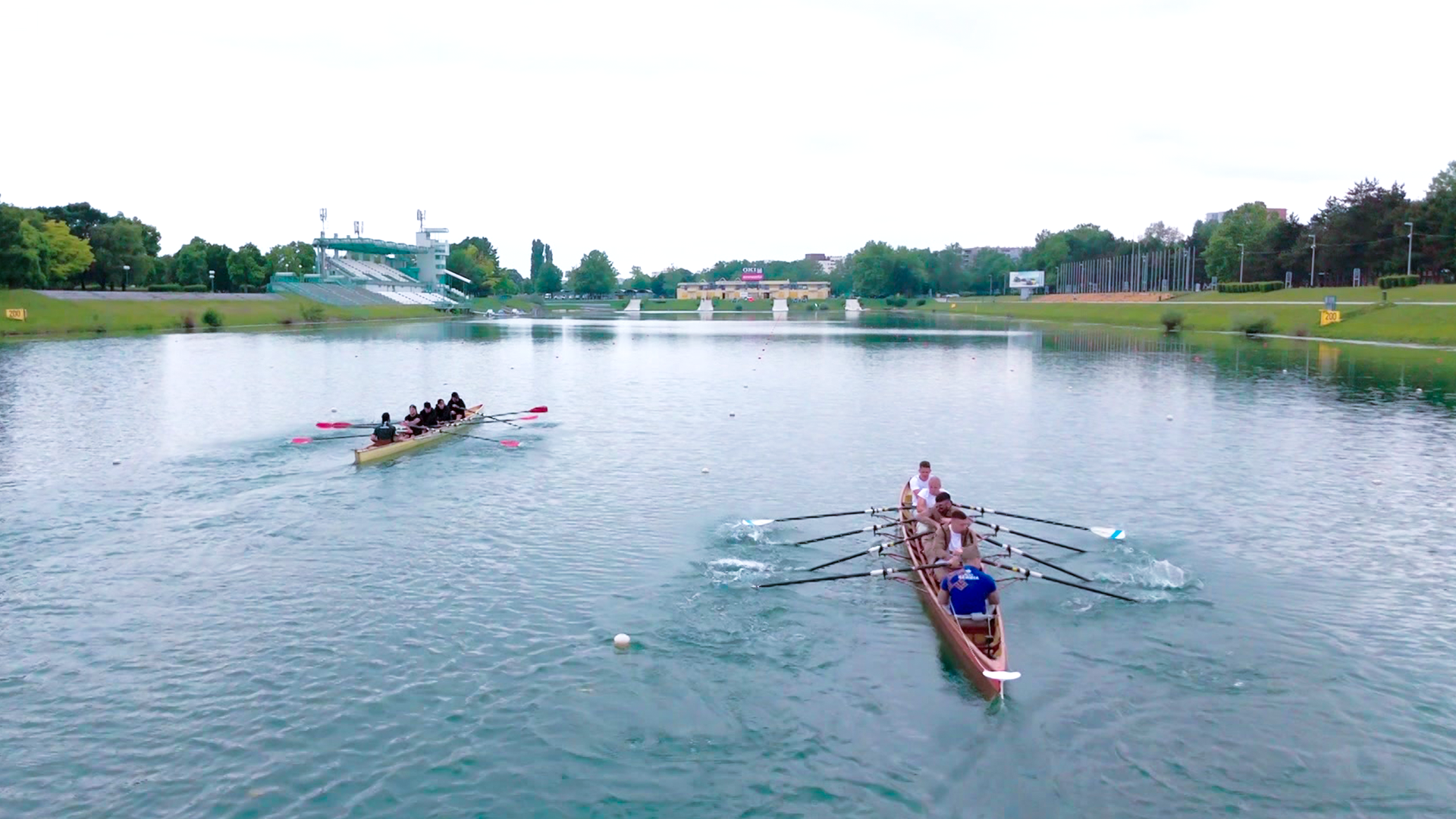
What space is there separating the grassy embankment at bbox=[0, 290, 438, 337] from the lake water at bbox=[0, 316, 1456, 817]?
5473 cm

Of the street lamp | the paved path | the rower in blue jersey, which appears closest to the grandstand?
the paved path

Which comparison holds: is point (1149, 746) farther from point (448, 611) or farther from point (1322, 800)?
point (448, 611)

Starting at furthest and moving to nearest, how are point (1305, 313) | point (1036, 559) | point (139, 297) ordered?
point (139, 297) < point (1305, 313) < point (1036, 559)

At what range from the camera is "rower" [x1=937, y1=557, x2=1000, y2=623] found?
44.5 ft

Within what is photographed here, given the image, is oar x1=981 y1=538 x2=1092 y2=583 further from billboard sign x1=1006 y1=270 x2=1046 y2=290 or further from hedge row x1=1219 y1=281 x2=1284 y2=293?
billboard sign x1=1006 y1=270 x2=1046 y2=290

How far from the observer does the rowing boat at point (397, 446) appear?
2564 centimetres

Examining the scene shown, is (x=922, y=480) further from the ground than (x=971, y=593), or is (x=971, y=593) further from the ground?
(x=922, y=480)

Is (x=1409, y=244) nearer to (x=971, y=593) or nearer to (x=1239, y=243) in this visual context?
(x=1239, y=243)

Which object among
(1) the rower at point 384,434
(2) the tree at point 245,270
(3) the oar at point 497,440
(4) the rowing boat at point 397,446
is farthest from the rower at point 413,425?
(2) the tree at point 245,270

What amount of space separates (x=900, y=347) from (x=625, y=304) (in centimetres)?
12653

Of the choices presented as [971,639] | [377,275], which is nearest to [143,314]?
[377,275]

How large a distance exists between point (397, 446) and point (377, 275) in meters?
137

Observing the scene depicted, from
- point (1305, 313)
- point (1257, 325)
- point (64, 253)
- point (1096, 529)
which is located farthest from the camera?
point (64, 253)

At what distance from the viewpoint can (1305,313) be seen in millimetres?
78812
